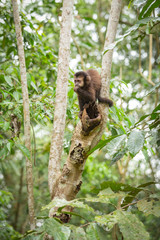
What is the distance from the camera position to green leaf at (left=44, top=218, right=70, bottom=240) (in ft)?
4.14

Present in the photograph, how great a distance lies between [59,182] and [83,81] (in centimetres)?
176

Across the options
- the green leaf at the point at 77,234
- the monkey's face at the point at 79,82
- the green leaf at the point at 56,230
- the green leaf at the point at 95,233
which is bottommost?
the green leaf at the point at 77,234

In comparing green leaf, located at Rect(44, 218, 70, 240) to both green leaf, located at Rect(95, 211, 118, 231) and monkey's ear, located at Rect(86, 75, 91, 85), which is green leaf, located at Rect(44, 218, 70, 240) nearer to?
green leaf, located at Rect(95, 211, 118, 231)

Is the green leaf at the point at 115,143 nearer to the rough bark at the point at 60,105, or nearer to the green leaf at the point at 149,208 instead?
the green leaf at the point at 149,208

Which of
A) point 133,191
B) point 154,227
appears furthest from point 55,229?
point 154,227

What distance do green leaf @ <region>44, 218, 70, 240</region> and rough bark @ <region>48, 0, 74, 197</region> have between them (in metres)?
1.02

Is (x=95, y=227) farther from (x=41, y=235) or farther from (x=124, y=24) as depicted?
(x=124, y=24)

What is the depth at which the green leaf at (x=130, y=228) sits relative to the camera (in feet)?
4.27

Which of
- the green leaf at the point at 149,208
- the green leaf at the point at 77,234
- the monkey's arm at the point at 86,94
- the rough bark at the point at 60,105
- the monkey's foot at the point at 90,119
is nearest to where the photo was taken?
the green leaf at the point at 77,234

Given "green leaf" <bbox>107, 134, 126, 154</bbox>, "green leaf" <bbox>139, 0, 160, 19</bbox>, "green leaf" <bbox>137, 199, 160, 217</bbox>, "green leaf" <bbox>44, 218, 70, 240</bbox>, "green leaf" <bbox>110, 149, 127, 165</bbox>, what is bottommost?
"green leaf" <bbox>137, 199, 160, 217</bbox>

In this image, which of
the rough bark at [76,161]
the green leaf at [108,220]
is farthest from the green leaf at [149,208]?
the rough bark at [76,161]

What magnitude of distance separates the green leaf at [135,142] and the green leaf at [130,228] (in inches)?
16.4

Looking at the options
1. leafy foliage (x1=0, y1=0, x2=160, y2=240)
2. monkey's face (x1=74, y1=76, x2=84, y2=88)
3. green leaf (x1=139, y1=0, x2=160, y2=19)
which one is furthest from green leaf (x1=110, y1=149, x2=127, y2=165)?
monkey's face (x1=74, y1=76, x2=84, y2=88)

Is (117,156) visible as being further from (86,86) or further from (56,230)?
(86,86)
